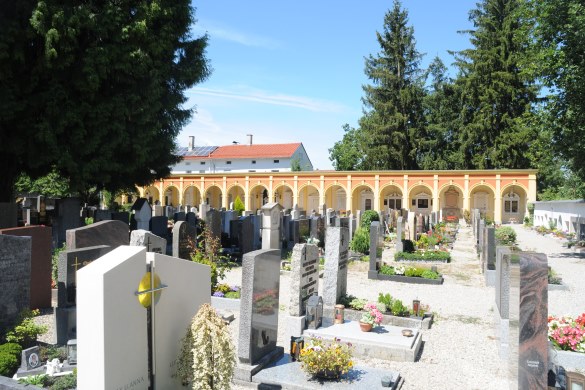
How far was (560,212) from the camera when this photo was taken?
30.9 meters

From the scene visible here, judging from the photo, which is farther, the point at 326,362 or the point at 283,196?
the point at 283,196

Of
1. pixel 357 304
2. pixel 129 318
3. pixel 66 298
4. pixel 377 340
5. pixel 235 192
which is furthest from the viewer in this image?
pixel 235 192

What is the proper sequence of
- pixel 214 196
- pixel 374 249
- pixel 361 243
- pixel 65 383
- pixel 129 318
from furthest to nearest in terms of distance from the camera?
pixel 214 196, pixel 361 243, pixel 374 249, pixel 65 383, pixel 129 318

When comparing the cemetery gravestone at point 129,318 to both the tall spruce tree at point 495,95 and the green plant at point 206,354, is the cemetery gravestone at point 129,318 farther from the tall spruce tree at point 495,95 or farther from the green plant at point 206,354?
the tall spruce tree at point 495,95

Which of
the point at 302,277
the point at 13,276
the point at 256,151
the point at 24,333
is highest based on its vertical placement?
the point at 256,151

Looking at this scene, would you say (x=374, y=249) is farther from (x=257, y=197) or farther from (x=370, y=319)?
(x=257, y=197)

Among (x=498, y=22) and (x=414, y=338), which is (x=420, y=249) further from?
(x=498, y=22)

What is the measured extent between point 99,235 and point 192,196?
44101 mm

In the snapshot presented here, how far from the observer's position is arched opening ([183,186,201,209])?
5130cm

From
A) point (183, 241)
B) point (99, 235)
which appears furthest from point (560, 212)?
point (99, 235)

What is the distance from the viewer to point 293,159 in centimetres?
5666

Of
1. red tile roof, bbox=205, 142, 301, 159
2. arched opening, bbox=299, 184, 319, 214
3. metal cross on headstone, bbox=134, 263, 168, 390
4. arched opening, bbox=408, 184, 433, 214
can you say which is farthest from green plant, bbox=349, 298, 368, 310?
red tile roof, bbox=205, 142, 301, 159

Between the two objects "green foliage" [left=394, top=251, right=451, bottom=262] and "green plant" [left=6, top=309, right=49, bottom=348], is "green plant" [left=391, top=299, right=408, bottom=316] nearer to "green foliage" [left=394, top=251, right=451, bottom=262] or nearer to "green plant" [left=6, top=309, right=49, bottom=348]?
"green plant" [left=6, top=309, right=49, bottom=348]

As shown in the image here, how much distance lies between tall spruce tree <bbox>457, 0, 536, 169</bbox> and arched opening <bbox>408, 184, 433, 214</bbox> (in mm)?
6231
